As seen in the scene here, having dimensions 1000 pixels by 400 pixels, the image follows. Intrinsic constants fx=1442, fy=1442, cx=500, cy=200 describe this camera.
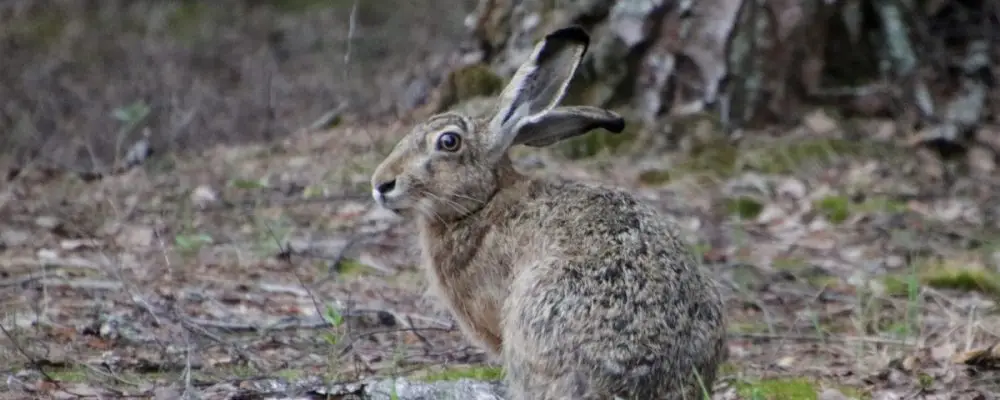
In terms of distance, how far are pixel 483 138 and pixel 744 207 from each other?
4.59 m

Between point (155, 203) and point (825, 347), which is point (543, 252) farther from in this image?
point (155, 203)

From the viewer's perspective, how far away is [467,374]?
6.86 meters

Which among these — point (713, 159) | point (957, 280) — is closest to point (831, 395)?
point (957, 280)

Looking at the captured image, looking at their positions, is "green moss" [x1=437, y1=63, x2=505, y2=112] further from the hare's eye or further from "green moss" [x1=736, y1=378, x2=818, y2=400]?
"green moss" [x1=736, y1=378, x2=818, y2=400]

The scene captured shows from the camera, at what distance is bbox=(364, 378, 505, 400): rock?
6062 mm

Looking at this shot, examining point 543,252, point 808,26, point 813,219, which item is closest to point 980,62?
point 808,26

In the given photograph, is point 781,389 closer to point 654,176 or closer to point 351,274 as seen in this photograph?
point 351,274

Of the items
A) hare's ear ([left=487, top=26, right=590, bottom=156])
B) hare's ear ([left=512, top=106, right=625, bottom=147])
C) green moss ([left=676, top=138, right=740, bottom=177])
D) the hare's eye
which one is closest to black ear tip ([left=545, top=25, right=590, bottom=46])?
hare's ear ([left=487, top=26, right=590, bottom=156])

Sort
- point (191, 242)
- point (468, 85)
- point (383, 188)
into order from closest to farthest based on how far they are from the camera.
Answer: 1. point (383, 188)
2. point (191, 242)
3. point (468, 85)

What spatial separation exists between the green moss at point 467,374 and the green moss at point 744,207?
4.42 metres

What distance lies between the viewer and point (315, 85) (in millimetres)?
17047

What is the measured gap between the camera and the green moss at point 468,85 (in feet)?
39.2

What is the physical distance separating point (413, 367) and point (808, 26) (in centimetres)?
630

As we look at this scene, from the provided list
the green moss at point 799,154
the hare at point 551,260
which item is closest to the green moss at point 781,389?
the hare at point 551,260
